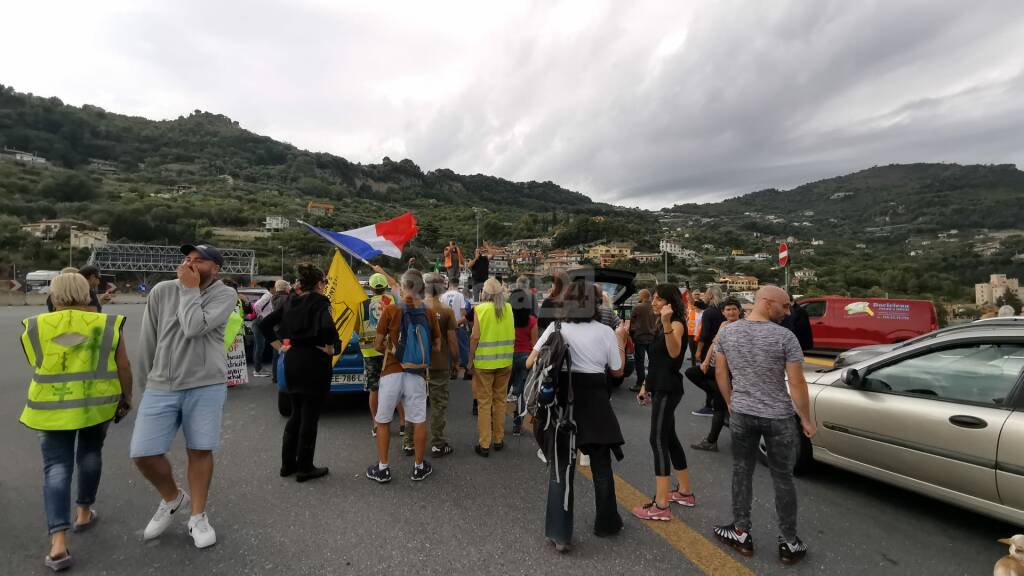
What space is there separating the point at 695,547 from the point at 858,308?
12.3 metres

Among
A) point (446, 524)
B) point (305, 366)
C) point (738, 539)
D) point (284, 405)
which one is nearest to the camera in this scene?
point (738, 539)

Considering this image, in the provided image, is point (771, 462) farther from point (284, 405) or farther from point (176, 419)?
point (284, 405)

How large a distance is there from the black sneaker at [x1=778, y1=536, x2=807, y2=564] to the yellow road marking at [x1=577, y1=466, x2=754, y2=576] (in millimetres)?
256

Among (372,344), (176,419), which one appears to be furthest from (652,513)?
(176,419)

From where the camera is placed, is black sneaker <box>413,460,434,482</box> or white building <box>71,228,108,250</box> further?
white building <box>71,228,108,250</box>

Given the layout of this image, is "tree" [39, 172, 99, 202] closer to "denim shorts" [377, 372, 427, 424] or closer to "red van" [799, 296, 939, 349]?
"denim shorts" [377, 372, 427, 424]

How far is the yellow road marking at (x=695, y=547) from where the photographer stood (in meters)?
2.58

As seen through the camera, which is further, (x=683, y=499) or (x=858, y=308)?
(x=858, y=308)

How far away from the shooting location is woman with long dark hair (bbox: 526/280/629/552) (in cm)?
278

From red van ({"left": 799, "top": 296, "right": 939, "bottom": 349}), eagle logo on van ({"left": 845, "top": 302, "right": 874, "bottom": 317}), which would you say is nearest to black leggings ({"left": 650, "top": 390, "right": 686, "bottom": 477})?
red van ({"left": 799, "top": 296, "right": 939, "bottom": 349})

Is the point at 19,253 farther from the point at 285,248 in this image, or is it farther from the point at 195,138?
the point at 195,138

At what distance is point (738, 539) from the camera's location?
2.76 meters

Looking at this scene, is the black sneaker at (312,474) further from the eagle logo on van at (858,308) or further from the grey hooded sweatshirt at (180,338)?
the eagle logo on van at (858,308)

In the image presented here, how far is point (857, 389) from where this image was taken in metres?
3.67
